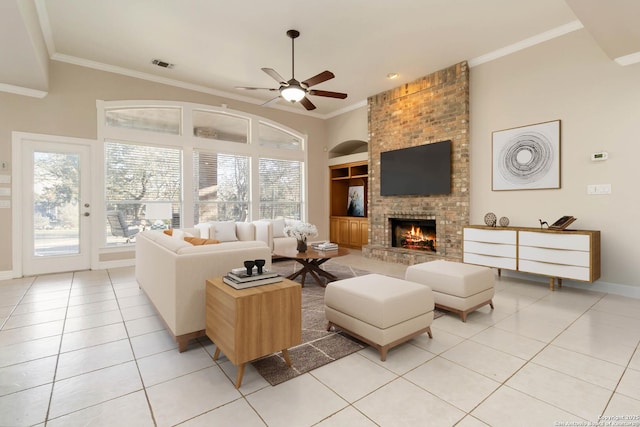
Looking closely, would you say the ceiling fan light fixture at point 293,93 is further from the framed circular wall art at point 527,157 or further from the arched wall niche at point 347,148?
the arched wall niche at point 347,148

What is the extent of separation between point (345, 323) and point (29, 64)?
194 inches

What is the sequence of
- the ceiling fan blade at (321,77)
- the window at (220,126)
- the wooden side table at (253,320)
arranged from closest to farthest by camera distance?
the wooden side table at (253,320) → the ceiling fan blade at (321,77) → the window at (220,126)

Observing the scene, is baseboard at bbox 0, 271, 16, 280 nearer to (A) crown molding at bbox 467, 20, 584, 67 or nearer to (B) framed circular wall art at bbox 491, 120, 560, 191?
(B) framed circular wall art at bbox 491, 120, 560, 191

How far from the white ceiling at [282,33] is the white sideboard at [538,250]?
224 centimetres

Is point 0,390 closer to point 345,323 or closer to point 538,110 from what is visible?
point 345,323

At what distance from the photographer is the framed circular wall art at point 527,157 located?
4.23m

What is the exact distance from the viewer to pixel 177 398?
1.77 meters

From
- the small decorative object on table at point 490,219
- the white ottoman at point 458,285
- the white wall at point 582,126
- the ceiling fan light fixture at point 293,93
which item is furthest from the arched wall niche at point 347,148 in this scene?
the white ottoman at point 458,285

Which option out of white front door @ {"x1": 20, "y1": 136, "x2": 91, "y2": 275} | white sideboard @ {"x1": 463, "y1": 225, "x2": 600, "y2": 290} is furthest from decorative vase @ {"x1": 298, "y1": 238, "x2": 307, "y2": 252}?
white front door @ {"x1": 20, "y1": 136, "x2": 91, "y2": 275}

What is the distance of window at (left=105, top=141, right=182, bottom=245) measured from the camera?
5359mm

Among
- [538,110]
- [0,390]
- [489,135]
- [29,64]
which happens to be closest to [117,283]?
[0,390]

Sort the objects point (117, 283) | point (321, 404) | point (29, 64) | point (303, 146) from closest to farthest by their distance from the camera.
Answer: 1. point (321, 404)
2. point (29, 64)
3. point (117, 283)
4. point (303, 146)

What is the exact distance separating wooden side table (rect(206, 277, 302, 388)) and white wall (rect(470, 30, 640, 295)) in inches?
162

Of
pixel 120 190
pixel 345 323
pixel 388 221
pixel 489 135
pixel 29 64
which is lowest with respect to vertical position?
pixel 345 323
